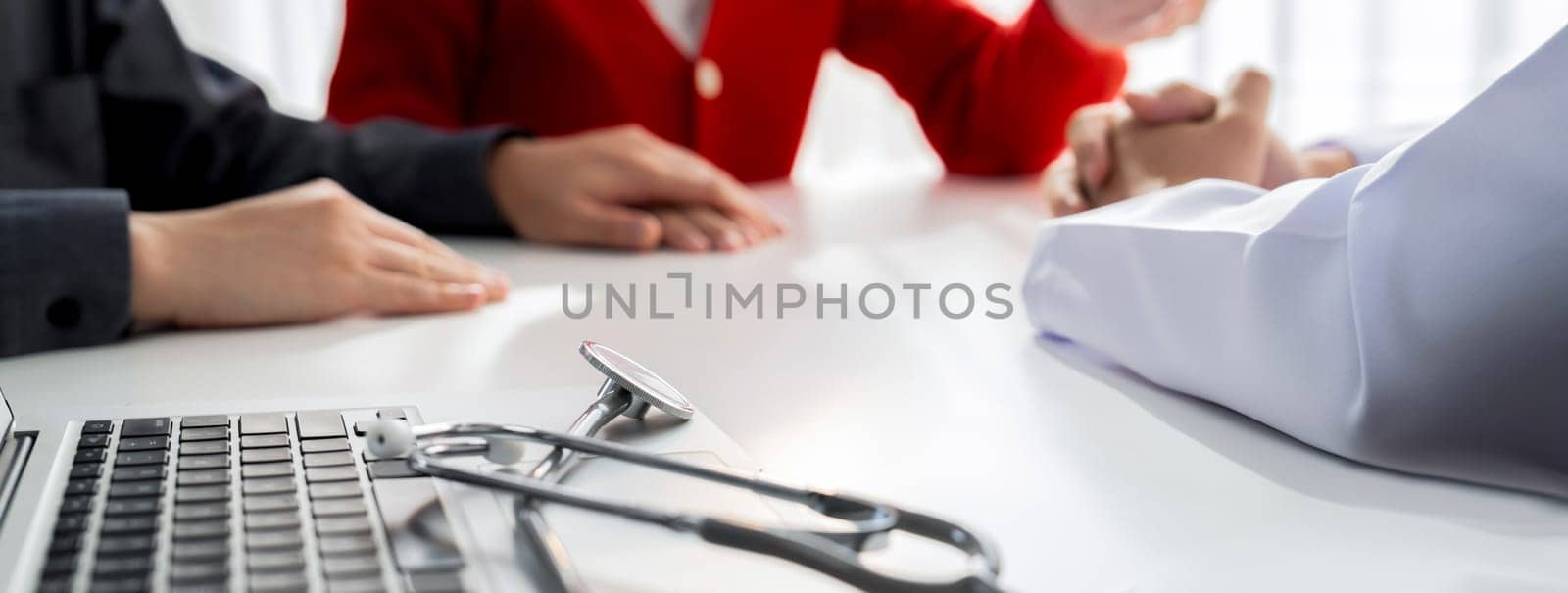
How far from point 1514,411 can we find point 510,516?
0.78 ft

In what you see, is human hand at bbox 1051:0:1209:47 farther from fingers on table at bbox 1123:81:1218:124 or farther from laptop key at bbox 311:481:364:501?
laptop key at bbox 311:481:364:501

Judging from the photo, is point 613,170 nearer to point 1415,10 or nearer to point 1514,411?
point 1514,411

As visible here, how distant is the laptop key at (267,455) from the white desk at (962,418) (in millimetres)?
73

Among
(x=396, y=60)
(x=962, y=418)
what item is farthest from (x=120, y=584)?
(x=396, y=60)

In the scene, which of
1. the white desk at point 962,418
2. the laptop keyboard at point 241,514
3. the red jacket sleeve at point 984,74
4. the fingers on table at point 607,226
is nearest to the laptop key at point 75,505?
the laptop keyboard at point 241,514

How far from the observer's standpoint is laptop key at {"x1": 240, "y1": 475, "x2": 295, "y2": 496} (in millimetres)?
291

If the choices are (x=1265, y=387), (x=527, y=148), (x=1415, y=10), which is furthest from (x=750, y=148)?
(x=1415, y=10)

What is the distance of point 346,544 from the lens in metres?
0.26

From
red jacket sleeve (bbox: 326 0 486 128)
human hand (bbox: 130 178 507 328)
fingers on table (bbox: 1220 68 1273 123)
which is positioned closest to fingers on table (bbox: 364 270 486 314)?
human hand (bbox: 130 178 507 328)

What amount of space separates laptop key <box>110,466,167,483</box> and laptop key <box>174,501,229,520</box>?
0.03 metres

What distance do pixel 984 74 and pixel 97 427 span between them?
0.92 meters

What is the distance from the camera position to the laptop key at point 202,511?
27 centimetres

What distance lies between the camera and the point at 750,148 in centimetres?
124

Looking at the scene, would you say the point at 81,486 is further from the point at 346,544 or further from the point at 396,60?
the point at 396,60
